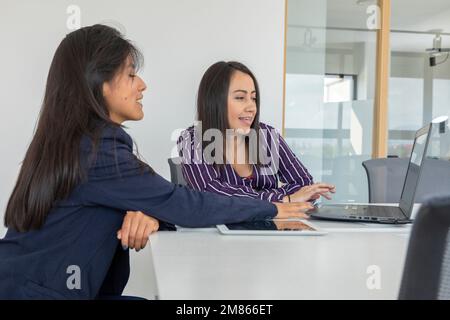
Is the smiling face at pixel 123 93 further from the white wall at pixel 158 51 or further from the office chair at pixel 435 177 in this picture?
the white wall at pixel 158 51

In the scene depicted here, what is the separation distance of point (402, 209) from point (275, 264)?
0.89 meters

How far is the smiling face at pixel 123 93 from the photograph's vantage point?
1212 millimetres

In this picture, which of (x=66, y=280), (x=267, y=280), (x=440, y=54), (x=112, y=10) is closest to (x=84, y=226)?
(x=66, y=280)

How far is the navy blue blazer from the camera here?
103 centimetres

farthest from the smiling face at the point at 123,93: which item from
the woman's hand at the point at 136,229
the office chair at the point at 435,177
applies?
the office chair at the point at 435,177

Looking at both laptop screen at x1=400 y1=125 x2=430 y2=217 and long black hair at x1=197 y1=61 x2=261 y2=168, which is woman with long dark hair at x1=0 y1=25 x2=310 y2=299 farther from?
long black hair at x1=197 y1=61 x2=261 y2=168

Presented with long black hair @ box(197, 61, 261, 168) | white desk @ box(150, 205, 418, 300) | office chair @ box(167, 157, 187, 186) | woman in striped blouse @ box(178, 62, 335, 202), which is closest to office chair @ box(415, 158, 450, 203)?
woman in striped blouse @ box(178, 62, 335, 202)

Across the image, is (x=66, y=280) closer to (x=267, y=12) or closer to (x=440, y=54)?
(x=267, y=12)

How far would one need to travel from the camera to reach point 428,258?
1.43 feet

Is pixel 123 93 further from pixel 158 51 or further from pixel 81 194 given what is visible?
pixel 158 51

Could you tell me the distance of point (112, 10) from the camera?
3428 mm

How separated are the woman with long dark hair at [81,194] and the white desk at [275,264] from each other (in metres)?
0.09

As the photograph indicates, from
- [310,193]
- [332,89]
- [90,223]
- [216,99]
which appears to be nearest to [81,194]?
[90,223]

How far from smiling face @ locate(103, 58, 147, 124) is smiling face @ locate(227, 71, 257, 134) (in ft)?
3.05
